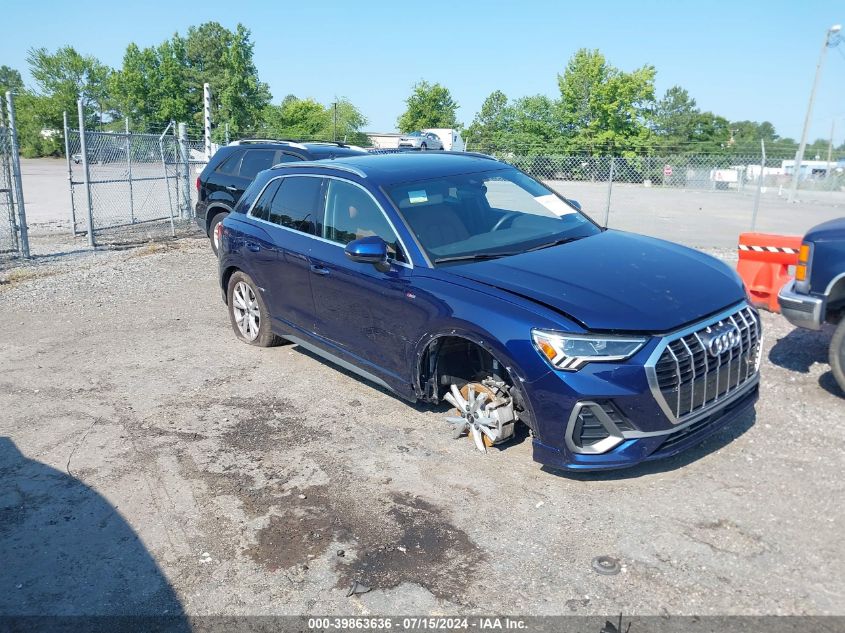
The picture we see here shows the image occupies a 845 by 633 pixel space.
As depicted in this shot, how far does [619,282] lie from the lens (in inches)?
161

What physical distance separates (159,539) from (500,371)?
2.11 meters

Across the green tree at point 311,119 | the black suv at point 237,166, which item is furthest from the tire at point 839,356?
the green tree at point 311,119

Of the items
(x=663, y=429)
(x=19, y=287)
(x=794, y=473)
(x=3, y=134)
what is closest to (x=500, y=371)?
(x=663, y=429)

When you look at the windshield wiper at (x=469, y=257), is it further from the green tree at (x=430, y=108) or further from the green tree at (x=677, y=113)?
the green tree at (x=677, y=113)

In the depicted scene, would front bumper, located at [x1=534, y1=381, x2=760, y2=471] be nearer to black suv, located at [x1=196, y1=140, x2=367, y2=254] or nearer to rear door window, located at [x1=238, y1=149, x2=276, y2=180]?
black suv, located at [x1=196, y1=140, x2=367, y2=254]

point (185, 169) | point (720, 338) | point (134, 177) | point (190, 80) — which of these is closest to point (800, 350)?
point (720, 338)

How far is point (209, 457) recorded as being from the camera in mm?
4586

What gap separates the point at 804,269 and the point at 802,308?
1.17 feet

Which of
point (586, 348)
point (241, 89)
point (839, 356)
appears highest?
point (241, 89)

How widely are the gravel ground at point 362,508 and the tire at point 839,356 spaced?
7.9 inches

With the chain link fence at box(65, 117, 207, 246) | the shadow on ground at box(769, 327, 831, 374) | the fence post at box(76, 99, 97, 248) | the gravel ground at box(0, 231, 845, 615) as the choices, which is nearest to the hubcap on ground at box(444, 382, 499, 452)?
the gravel ground at box(0, 231, 845, 615)

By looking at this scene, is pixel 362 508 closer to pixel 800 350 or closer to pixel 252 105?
pixel 800 350

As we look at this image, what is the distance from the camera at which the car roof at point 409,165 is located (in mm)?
5152

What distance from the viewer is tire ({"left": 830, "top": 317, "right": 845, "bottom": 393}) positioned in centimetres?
521
